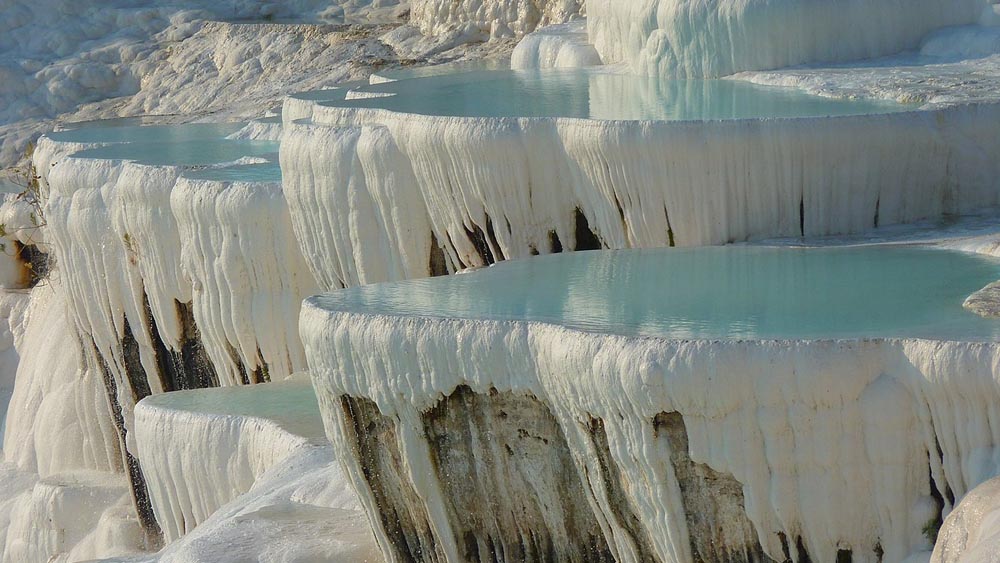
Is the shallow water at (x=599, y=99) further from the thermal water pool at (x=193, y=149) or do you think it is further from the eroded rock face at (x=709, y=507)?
the eroded rock face at (x=709, y=507)

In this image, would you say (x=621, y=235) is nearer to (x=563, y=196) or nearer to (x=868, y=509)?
(x=563, y=196)

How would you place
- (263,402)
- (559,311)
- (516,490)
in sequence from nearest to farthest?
1. (559,311)
2. (516,490)
3. (263,402)

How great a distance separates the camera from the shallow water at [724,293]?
535 cm

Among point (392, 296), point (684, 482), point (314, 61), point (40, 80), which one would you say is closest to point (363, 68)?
point (314, 61)

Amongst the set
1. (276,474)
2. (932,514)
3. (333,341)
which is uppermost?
(333,341)

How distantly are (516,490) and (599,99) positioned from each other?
3.56 meters

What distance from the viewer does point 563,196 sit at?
759cm

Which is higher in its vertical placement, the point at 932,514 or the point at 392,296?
the point at 392,296

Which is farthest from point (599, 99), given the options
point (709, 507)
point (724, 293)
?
point (709, 507)

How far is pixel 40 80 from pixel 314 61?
3.87 m

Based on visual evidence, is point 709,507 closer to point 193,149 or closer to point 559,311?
point 559,311

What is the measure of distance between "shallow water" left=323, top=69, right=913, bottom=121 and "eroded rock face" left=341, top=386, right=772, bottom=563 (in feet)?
7.51

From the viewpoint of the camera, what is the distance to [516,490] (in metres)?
5.92

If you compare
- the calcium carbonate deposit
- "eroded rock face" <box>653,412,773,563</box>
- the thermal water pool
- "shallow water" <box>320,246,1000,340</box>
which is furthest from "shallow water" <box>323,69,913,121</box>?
"eroded rock face" <box>653,412,773,563</box>
